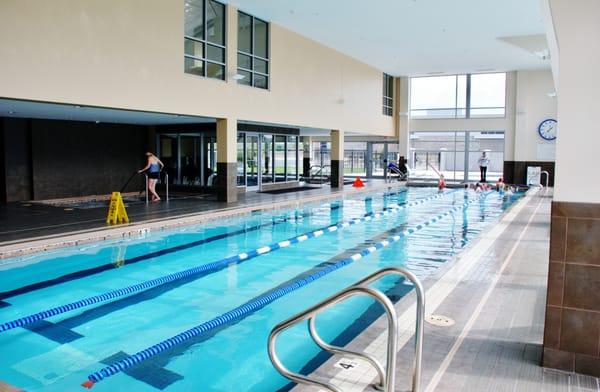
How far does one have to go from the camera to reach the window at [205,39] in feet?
38.8

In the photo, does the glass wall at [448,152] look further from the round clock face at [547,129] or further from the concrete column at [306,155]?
the concrete column at [306,155]

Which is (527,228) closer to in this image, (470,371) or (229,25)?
(470,371)

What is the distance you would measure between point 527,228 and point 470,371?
7.12 metres

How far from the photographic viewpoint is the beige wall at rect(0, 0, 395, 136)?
8117 mm

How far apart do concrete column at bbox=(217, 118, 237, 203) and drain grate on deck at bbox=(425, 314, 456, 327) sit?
954 cm

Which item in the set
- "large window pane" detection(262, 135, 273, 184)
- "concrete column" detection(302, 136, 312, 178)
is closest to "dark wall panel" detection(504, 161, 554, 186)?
"concrete column" detection(302, 136, 312, 178)

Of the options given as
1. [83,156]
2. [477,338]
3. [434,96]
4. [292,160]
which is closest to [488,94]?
[434,96]

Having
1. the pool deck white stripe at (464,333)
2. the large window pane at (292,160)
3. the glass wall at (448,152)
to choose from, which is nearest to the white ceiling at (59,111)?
the large window pane at (292,160)

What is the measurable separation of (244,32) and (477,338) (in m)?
11.7

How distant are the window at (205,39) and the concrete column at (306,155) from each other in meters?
13.4

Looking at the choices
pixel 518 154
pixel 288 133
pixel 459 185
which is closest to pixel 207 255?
pixel 288 133

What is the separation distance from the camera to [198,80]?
11.9 m

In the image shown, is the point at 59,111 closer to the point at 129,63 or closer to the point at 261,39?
the point at 129,63

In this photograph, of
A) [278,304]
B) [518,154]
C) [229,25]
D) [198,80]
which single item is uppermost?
[229,25]
